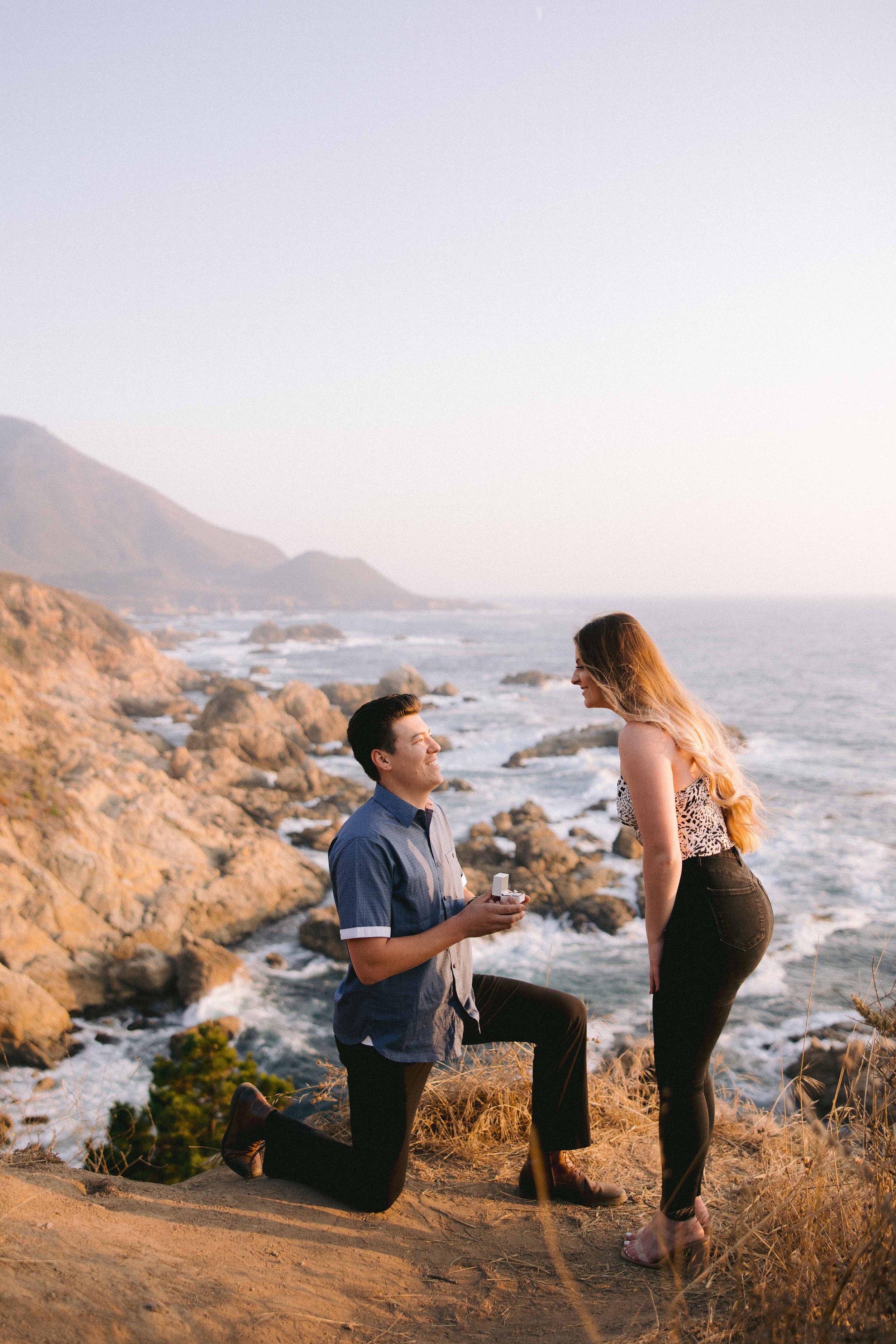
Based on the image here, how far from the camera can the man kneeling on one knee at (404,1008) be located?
268 centimetres

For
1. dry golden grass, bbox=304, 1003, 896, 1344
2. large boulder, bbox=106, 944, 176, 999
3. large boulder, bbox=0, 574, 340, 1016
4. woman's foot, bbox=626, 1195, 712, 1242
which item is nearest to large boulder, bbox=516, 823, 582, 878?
large boulder, bbox=0, 574, 340, 1016

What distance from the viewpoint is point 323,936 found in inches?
529

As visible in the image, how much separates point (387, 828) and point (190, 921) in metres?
11.4

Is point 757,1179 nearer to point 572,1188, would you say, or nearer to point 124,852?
point 572,1188

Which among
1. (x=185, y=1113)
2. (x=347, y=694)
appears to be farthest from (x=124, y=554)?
(x=185, y=1113)

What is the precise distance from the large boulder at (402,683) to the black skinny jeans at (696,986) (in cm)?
2810

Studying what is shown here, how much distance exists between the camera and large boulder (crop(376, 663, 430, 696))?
34.2 meters

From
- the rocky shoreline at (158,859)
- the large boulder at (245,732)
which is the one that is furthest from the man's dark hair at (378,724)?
the large boulder at (245,732)

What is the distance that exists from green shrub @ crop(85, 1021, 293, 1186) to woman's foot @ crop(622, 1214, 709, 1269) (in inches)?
91.8

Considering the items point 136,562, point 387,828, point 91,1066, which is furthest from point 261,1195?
point 136,562

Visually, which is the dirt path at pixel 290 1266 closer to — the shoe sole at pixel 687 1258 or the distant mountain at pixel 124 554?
the shoe sole at pixel 687 1258

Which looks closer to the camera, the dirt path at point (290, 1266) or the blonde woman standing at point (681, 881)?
the dirt path at point (290, 1266)

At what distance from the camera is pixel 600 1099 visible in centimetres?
411

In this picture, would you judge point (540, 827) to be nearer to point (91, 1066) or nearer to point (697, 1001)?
point (91, 1066)
